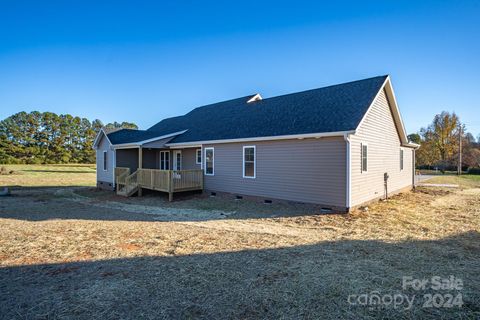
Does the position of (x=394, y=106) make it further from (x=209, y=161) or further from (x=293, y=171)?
(x=209, y=161)

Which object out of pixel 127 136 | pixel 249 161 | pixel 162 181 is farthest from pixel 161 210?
pixel 127 136

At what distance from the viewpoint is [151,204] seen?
1207 cm

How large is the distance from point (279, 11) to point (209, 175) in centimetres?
985

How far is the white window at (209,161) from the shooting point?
1381 centimetres

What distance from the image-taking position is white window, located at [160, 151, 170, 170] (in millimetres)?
17281

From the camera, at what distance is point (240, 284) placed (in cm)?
376

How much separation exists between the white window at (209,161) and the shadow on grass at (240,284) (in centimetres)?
893

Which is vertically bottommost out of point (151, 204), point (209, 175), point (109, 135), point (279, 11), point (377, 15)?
point (151, 204)

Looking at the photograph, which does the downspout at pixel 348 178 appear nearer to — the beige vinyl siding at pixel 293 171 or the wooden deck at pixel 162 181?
the beige vinyl siding at pixel 293 171

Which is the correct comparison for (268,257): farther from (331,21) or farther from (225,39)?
(225,39)

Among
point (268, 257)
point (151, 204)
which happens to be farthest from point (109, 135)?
point (268, 257)

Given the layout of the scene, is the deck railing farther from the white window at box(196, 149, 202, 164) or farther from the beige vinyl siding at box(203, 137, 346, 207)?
the beige vinyl siding at box(203, 137, 346, 207)

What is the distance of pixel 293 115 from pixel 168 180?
23.5ft

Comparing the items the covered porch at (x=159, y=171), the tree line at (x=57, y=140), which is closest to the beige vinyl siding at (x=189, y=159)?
the covered porch at (x=159, y=171)
